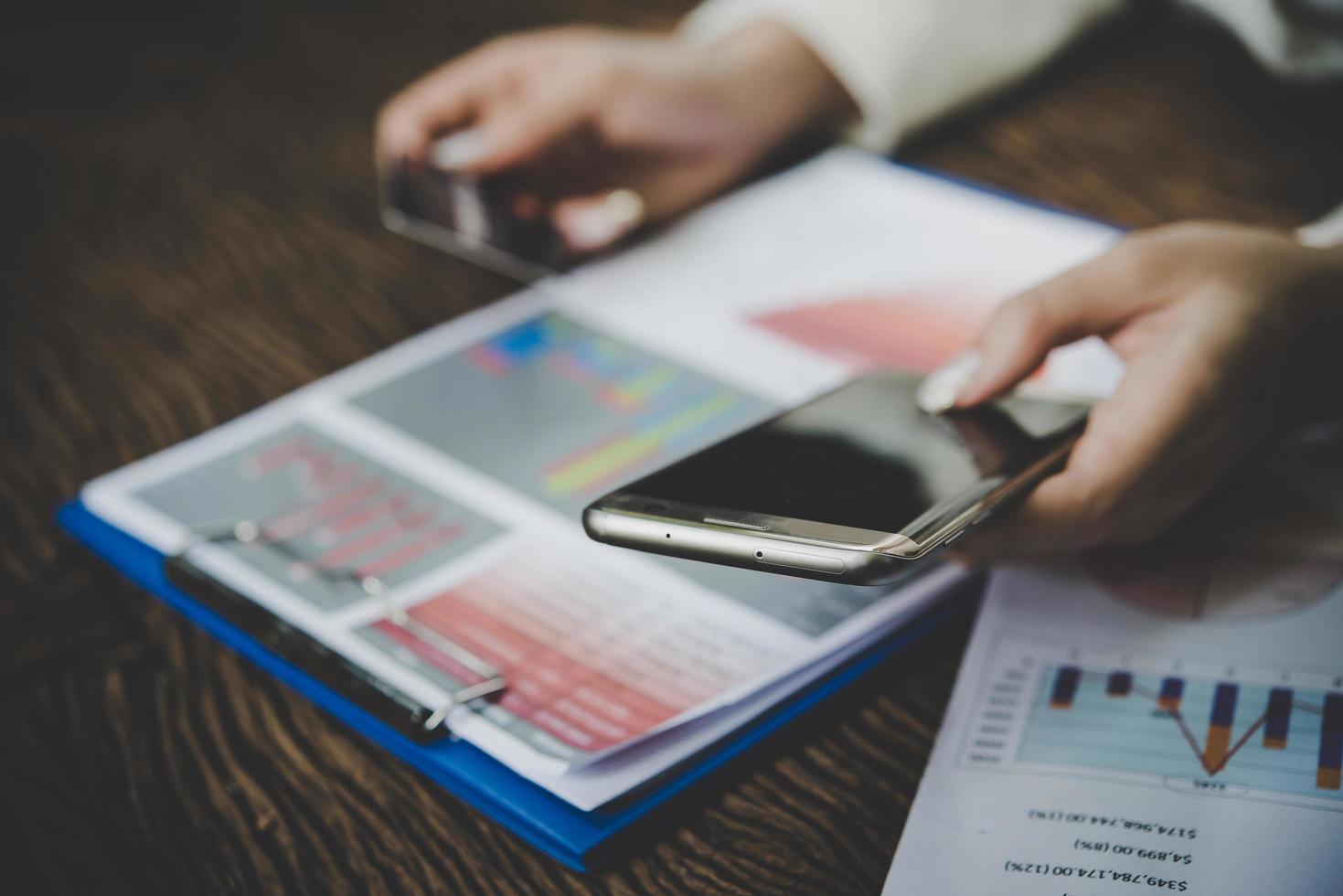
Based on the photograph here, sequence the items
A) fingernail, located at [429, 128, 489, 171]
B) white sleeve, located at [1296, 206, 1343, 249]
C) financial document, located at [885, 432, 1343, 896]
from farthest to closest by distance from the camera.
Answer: fingernail, located at [429, 128, 489, 171]
white sleeve, located at [1296, 206, 1343, 249]
financial document, located at [885, 432, 1343, 896]

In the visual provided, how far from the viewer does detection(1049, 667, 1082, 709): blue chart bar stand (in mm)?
372

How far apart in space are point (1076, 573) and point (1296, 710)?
8 cm

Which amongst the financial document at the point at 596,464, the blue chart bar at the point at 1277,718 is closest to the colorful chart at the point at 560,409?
the financial document at the point at 596,464

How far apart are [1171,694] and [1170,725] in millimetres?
13

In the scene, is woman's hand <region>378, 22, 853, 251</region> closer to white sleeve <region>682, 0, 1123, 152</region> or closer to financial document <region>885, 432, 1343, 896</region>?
white sleeve <region>682, 0, 1123, 152</region>

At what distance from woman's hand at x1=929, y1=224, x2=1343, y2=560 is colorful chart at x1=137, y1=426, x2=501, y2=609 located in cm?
20

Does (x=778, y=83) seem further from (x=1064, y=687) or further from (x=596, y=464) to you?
(x=1064, y=687)

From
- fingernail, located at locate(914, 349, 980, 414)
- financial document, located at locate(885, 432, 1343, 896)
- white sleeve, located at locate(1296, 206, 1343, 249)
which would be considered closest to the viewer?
financial document, located at locate(885, 432, 1343, 896)

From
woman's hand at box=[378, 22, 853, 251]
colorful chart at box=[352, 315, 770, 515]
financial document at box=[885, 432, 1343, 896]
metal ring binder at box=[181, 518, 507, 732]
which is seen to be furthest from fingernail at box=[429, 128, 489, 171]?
financial document at box=[885, 432, 1343, 896]

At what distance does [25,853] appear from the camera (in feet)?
1.16

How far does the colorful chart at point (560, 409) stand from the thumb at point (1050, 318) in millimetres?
124

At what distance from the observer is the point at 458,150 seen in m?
0.67

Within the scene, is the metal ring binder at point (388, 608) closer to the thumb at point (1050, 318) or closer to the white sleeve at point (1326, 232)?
the thumb at point (1050, 318)

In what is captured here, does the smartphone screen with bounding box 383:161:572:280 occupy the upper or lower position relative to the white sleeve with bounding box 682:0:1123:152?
lower
